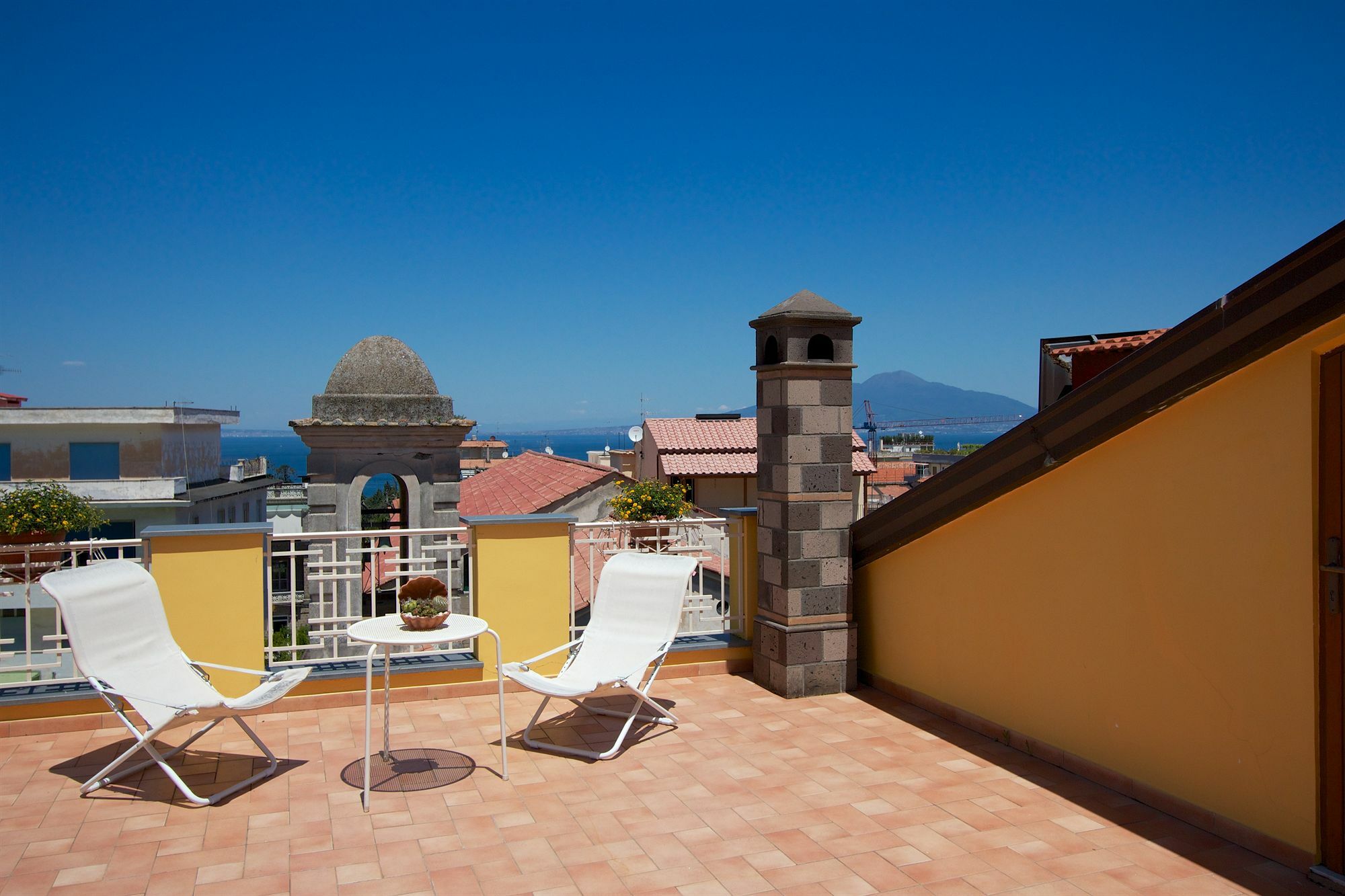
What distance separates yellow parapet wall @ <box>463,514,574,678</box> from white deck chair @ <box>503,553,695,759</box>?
0.36m

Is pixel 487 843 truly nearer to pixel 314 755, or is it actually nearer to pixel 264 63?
pixel 314 755

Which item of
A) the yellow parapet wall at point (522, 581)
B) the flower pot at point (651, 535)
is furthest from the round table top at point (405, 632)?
the flower pot at point (651, 535)

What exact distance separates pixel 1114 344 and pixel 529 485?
1243 centimetres

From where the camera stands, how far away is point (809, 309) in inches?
228

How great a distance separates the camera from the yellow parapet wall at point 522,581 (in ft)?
19.8

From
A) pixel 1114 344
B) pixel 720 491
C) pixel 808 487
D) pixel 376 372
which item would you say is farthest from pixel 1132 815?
pixel 720 491

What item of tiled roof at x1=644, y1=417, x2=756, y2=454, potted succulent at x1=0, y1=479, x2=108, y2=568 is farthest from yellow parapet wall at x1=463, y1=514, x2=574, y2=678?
tiled roof at x1=644, y1=417, x2=756, y2=454

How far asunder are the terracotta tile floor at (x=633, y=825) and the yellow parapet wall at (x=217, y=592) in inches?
18.8

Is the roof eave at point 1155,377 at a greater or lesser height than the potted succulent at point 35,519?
greater

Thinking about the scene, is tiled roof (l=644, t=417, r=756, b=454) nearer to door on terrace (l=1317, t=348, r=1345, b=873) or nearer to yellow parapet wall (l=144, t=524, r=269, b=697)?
yellow parapet wall (l=144, t=524, r=269, b=697)

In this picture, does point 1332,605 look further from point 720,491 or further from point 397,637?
point 720,491

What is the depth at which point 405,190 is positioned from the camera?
26.8 m

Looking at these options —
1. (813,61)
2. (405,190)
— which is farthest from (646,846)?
(405,190)

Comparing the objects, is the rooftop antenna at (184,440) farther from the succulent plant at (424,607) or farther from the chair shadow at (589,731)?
the succulent plant at (424,607)
